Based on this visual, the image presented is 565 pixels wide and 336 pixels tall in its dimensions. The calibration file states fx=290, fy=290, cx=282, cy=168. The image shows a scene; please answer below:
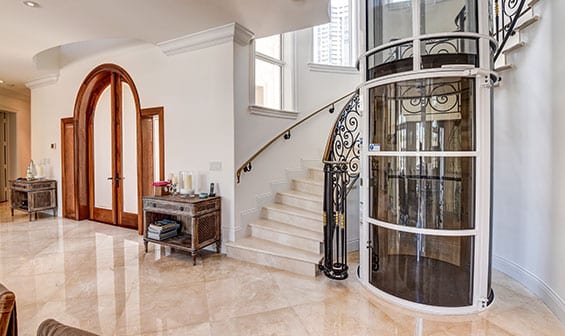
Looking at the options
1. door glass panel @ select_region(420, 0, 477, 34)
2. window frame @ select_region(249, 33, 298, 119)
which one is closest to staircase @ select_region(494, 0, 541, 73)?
door glass panel @ select_region(420, 0, 477, 34)

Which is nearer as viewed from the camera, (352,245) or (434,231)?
(434,231)

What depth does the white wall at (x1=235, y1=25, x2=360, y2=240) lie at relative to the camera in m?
4.00

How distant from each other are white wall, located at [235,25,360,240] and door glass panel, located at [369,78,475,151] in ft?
5.09

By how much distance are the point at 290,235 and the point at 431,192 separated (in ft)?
5.81

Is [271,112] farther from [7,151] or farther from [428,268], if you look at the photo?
[7,151]

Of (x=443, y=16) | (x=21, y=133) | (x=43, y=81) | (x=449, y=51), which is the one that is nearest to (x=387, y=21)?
(x=443, y=16)

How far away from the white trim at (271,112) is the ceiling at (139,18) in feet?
3.33

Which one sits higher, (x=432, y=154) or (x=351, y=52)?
(x=351, y=52)

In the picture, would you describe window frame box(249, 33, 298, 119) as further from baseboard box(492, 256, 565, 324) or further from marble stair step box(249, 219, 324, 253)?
baseboard box(492, 256, 565, 324)

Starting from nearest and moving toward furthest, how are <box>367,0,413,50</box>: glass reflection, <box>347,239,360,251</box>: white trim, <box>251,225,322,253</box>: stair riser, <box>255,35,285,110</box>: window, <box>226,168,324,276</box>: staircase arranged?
1. <box>367,0,413,50</box>: glass reflection
2. <box>226,168,324,276</box>: staircase
3. <box>251,225,322,253</box>: stair riser
4. <box>347,239,360,251</box>: white trim
5. <box>255,35,285,110</box>: window

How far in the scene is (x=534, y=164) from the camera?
2.88 metres

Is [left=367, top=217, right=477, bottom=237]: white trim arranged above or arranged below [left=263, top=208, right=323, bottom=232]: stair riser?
above

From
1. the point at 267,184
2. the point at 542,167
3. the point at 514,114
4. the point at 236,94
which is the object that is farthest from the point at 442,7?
the point at 267,184

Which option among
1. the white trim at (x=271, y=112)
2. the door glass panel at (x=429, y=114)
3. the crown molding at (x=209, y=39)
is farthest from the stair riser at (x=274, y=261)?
the crown molding at (x=209, y=39)
